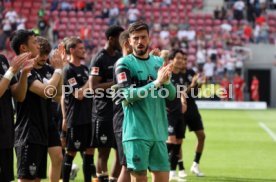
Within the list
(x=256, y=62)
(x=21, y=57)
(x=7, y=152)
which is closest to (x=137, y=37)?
(x=21, y=57)

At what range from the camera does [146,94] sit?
27.6ft

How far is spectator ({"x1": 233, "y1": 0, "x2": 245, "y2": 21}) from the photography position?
46688 millimetres

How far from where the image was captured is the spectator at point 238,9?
153 feet

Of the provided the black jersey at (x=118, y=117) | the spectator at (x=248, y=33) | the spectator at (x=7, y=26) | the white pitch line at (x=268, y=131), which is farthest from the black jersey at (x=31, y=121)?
the spectator at (x=248, y=33)

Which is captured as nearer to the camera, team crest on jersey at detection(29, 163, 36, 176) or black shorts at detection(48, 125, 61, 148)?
team crest on jersey at detection(29, 163, 36, 176)

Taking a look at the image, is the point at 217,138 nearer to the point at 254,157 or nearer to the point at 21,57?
the point at 254,157

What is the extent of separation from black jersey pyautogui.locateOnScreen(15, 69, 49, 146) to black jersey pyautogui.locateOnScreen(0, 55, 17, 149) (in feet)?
3.20

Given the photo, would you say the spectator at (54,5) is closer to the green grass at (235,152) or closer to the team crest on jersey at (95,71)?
the green grass at (235,152)

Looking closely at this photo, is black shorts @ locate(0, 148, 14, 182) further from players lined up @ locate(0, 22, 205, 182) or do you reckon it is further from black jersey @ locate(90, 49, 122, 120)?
black jersey @ locate(90, 49, 122, 120)

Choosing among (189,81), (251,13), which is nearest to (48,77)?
(189,81)

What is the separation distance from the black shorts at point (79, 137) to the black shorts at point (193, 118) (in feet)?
10.3

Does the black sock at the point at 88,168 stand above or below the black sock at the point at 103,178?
above

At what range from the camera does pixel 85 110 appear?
39.5 ft

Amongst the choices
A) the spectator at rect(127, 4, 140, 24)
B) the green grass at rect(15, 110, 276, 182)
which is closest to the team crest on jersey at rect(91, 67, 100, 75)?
the green grass at rect(15, 110, 276, 182)
